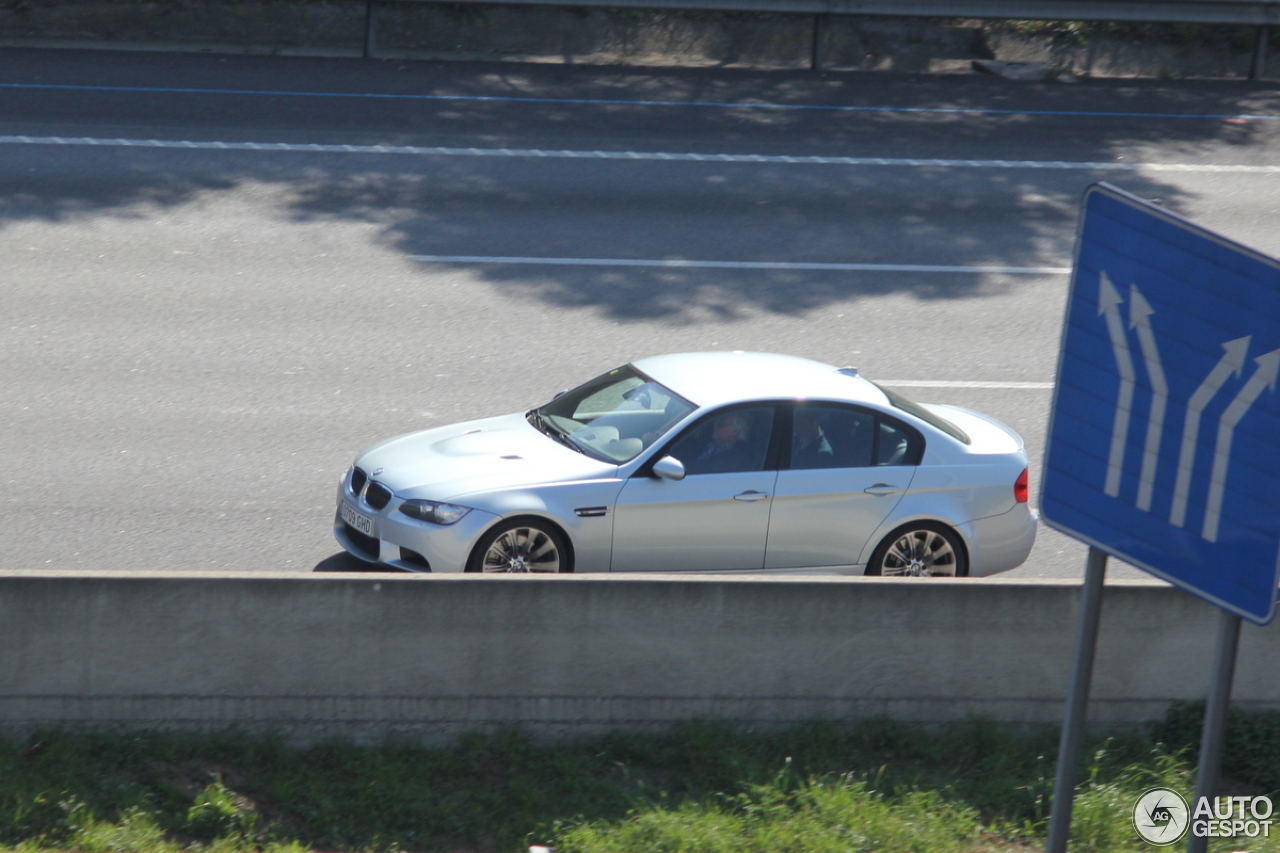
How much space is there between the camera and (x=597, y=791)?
6.00m

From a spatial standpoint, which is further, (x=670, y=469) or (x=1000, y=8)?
(x=1000, y=8)

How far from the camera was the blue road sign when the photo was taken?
3361 millimetres

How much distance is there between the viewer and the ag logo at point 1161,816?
5797mm

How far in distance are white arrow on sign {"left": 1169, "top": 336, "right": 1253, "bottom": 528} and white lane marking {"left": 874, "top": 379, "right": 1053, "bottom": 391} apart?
8.04 metres

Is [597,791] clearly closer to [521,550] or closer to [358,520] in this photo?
[521,550]

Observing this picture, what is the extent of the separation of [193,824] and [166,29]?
671 inches

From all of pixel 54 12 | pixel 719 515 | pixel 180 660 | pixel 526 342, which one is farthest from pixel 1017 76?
pixel 180 660

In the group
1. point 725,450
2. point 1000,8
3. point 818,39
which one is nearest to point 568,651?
point 725,450

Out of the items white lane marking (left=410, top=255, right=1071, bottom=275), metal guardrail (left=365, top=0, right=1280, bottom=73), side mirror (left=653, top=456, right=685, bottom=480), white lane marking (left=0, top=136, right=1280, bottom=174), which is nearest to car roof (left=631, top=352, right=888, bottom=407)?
side mirror (left=653, top=456, right=685, bottom=480)

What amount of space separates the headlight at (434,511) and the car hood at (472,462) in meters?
0.04

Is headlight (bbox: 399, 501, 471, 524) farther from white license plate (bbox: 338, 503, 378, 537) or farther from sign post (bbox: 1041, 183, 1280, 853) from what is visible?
sign post (bbox: 1041, 183, 1280, 853)

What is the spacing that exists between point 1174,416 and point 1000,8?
19155mm

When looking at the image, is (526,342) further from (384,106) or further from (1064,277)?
(384,106)

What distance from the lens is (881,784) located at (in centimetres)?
613
